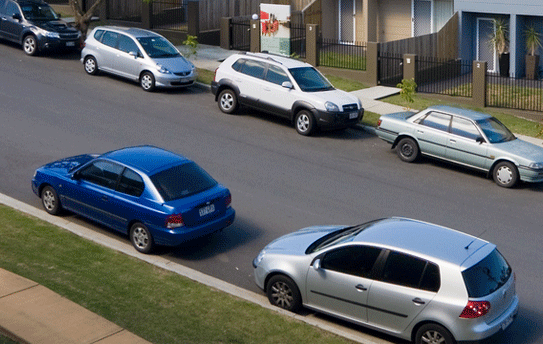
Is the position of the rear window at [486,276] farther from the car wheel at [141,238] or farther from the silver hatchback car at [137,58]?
the silver hatchback car at [137,58]

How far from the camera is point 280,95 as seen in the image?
2045 cm

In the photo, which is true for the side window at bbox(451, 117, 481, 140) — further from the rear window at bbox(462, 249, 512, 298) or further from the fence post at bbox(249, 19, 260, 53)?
the fence post at bbox(249, 19, 260, 53)

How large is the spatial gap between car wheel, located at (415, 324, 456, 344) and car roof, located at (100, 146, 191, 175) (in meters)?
5.09

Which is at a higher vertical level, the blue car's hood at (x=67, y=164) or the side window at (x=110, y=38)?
the side window at (x=110, y=38)

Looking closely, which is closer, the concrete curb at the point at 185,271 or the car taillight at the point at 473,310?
the car taillight at the point at 473,310

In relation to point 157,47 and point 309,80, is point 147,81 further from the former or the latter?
point 309,80

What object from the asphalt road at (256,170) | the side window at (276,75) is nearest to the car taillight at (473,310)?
the asphalt road at (256,170)

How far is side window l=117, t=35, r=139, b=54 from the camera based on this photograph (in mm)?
23172

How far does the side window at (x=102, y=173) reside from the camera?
1279cm

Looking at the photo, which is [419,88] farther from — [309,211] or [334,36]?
[309,211]

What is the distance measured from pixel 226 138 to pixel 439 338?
415 inches

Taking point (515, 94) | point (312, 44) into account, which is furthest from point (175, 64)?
point (515, 94)

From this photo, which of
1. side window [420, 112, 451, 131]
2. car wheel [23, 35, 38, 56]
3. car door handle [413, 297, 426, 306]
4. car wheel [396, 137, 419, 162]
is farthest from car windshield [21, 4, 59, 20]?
car door handle [413, 297, 426, 306]

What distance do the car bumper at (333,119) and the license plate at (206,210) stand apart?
303 inches
